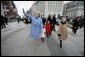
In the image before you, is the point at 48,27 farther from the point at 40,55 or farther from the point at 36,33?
the point at 40,55

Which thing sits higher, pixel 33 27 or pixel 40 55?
pixel 33 27

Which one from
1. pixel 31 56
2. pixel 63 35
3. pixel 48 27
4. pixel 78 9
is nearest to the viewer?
pixel 31 56

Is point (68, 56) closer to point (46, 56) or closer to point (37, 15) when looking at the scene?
point (46, 56)

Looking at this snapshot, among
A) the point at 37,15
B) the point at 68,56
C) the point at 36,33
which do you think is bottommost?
the point at 68,56

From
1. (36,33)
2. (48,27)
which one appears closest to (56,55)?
(36,33)

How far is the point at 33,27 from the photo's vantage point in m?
9.06

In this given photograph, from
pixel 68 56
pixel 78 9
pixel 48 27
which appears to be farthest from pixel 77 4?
pixel 68 56

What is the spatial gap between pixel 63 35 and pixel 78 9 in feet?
182

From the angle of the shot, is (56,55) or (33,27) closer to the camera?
(56,55)

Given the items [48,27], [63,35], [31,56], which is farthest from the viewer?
[48,27]

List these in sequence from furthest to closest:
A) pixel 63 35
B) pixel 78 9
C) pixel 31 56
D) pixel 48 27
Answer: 1. pixel 78 9
2. pixel 48 27
3. pixel 63 35
4. pixel 31 56

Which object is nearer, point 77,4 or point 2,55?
point 2,55

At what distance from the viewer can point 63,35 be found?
866 cm

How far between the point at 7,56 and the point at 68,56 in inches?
85.2
